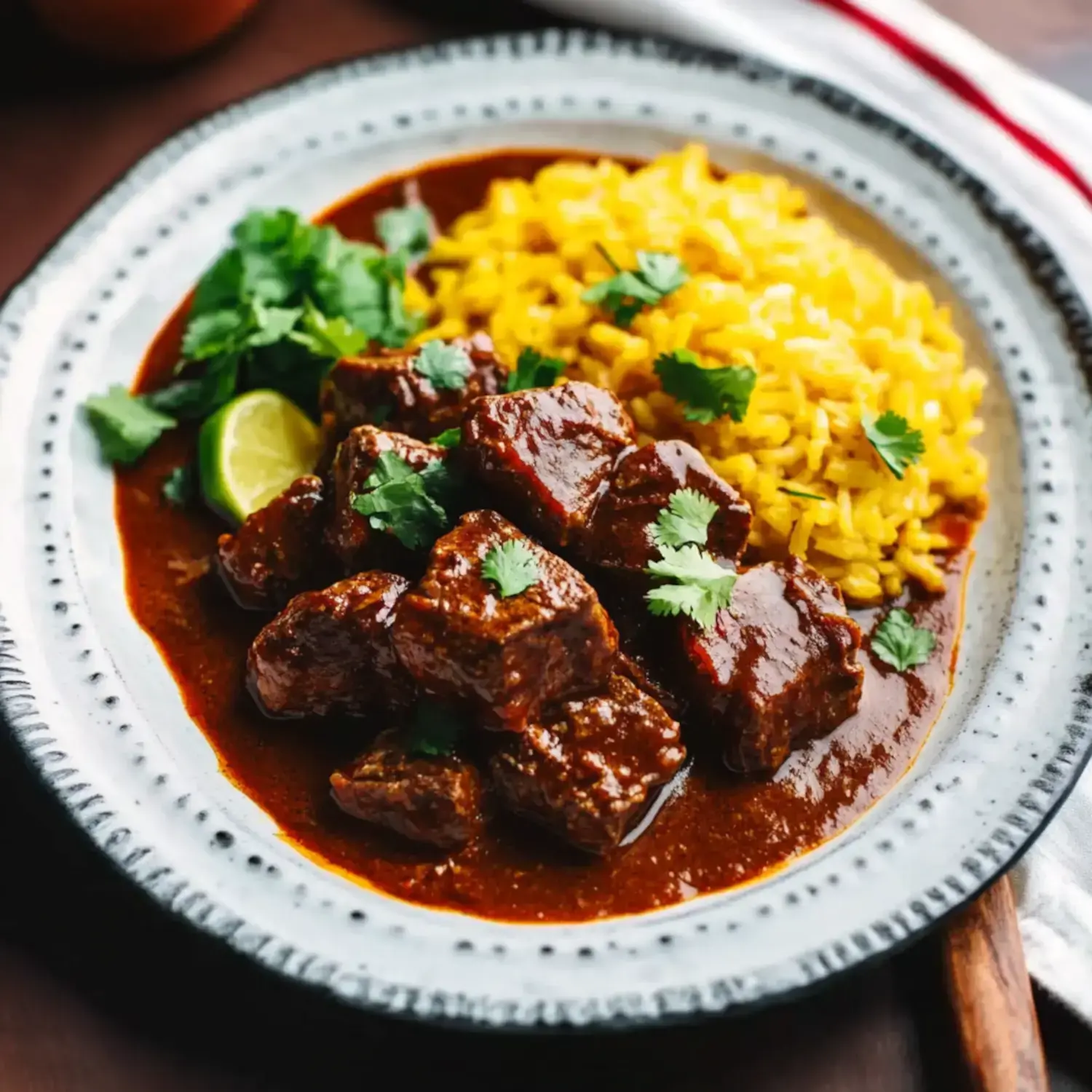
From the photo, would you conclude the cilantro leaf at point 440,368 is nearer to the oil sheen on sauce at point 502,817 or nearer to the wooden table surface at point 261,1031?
the oil sheen on sauce at point 502,817

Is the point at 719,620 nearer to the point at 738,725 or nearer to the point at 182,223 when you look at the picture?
the point at 738,725

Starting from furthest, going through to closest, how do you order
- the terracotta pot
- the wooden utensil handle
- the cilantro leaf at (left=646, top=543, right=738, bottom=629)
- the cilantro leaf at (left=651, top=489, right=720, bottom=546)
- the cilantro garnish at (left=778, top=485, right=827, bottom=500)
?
the terracotta pot, the cilantro garnish at (left=778, top=485, right=827, bottom=500), the cilantro leaf at (left=651, top=489, right=720, bottom=546), the cilantro leaf at (left=646, top=543, right=738, bottom=629), the wooden utensil handle

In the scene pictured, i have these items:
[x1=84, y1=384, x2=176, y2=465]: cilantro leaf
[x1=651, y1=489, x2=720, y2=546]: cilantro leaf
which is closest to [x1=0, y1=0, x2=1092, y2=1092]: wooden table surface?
[x1=84, y1=384, x2=176, y2=465]: cilantro leaf

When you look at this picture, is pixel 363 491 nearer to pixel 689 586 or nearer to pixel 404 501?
pixel 404 501

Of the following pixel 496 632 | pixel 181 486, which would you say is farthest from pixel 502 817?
pixel 181 486

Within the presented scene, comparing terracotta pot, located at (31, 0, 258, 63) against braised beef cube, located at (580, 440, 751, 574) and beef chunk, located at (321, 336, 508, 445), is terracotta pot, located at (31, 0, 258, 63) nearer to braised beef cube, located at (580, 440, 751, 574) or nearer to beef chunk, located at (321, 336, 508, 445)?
beef chunk, located at (321, 336, 508, 445)

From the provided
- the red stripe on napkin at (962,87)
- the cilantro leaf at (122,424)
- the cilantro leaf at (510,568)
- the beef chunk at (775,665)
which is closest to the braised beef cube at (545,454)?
the cilantro leaf at (510,568)

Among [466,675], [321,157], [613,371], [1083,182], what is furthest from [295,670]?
[1083,182]
